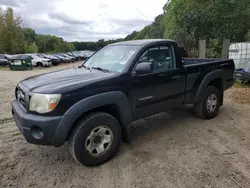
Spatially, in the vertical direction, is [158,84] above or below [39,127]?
above

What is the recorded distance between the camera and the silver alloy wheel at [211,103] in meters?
4.62

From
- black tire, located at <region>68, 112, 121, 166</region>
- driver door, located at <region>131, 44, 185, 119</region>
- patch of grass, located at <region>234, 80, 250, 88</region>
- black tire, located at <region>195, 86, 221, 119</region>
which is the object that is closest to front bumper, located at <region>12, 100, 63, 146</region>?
black tire, located at <region>68, 112, 121, 166</region>

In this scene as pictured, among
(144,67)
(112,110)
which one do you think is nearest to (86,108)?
(112,110)

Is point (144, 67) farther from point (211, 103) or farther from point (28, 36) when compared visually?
point (28, 36)

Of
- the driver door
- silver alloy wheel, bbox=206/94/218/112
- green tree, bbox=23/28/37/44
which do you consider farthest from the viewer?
green tree, bbox=23/28/37/44

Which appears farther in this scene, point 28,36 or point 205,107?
point 28,36

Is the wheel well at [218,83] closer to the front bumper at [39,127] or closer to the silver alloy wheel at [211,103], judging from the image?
the silver alloy wheel at [211,103]

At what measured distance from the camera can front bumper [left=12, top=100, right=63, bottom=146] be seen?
2607mm

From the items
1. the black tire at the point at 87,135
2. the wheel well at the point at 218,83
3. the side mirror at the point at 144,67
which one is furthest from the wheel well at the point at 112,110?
the wheel well at the point at 218,83

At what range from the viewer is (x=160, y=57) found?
12.5 feet

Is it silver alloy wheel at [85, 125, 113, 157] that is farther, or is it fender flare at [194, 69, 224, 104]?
fender flare at [194, 69, 224, 104]

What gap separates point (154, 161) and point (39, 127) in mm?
1683

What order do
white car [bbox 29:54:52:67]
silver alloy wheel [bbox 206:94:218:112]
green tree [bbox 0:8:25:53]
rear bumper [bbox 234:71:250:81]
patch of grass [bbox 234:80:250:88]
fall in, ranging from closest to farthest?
silver alloy wheel [bbox 206:94:218:112]
rear bumper [bbox 234:71:250:81]
patch of grass [bbox 234:80:250:88]
white car [bbox 29:54:52:67]
green tree [bbox 0:8:25:53]

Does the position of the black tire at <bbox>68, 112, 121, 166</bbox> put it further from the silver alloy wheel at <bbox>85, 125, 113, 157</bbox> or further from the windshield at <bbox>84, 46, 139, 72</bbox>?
the windshield at <bbox>84, 46, 139, 72</bbox>
